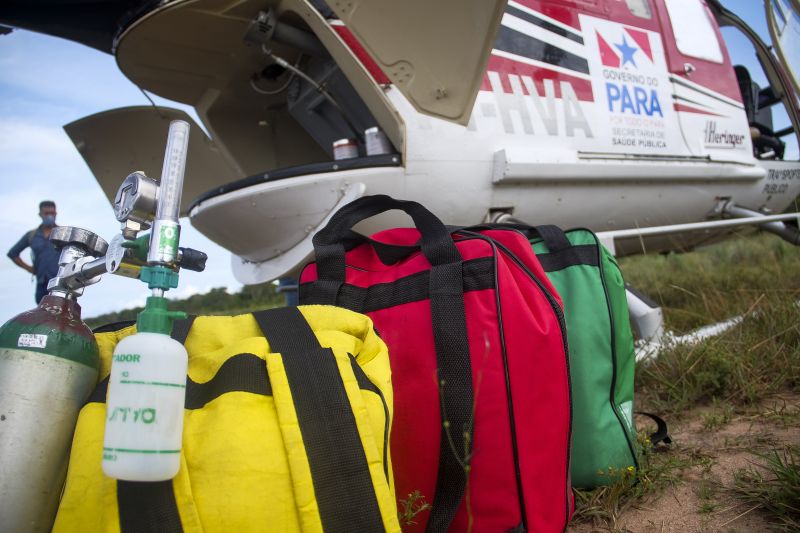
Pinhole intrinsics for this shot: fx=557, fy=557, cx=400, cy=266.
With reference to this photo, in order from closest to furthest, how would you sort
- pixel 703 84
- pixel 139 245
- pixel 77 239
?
pixel 139 245 → pixel 77 239 → pixel 703 84

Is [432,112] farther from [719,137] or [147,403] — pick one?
[719,137]

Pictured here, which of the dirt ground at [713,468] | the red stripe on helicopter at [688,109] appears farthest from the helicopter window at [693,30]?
the dirt ground at [713,468]

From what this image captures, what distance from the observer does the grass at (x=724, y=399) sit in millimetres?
1203

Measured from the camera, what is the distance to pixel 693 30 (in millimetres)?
3430

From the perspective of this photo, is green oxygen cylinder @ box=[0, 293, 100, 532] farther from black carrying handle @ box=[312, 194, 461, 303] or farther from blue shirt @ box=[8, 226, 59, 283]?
blue shirt @ box=[8, 226, 59, 283]

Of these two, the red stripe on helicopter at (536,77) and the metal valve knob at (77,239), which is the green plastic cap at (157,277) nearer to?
the metal valve knob at (77,239)

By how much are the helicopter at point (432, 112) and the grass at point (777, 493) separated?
1.32 m

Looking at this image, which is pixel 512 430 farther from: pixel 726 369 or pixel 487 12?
pixel 487 12

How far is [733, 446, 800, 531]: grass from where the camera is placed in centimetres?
107

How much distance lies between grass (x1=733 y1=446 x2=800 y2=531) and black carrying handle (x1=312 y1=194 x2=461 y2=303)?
78 cm

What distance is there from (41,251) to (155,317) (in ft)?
16.9

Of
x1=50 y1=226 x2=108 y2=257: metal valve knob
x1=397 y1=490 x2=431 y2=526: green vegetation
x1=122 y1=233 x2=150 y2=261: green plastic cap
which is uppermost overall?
x1=50 y1=226 x2=108 y2=257: metal valve knob

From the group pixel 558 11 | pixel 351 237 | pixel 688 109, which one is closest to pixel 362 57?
pixel 351 237

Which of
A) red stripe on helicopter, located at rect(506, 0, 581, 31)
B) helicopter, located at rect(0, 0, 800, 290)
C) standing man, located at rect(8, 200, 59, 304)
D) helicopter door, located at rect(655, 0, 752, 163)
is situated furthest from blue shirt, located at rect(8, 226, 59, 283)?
helicopter door, located at rect(655, 0, 752, 163)
